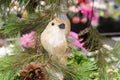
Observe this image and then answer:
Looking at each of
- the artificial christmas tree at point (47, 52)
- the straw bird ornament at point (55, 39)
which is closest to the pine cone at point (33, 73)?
the artificial christmas tree at point (47, 52)

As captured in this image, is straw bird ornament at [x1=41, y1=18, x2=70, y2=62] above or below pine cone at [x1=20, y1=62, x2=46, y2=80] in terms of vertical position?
above

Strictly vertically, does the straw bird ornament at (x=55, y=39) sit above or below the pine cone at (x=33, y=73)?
above

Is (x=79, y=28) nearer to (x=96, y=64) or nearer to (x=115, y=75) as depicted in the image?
(x=115, y=75)

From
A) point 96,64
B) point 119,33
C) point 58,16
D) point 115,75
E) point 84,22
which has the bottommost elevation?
point 119,33

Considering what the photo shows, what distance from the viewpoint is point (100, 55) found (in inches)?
30.8

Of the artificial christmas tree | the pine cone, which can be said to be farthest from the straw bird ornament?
the pine cone

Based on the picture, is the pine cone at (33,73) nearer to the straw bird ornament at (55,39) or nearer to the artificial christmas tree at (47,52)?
the artificial christmas tree at (47,52)

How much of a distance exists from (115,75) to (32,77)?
689 mm

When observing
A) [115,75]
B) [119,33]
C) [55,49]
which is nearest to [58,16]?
[55,49]

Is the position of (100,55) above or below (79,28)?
above

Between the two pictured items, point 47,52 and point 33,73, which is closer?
point 33,73

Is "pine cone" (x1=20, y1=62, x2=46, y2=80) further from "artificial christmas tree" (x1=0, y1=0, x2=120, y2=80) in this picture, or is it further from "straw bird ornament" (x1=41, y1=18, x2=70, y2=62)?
"straw bird ornament" (x1=41, y1=18, x2=70, y2=62)

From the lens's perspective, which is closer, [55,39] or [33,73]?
[33,73]

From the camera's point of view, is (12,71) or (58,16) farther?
(58,16)
